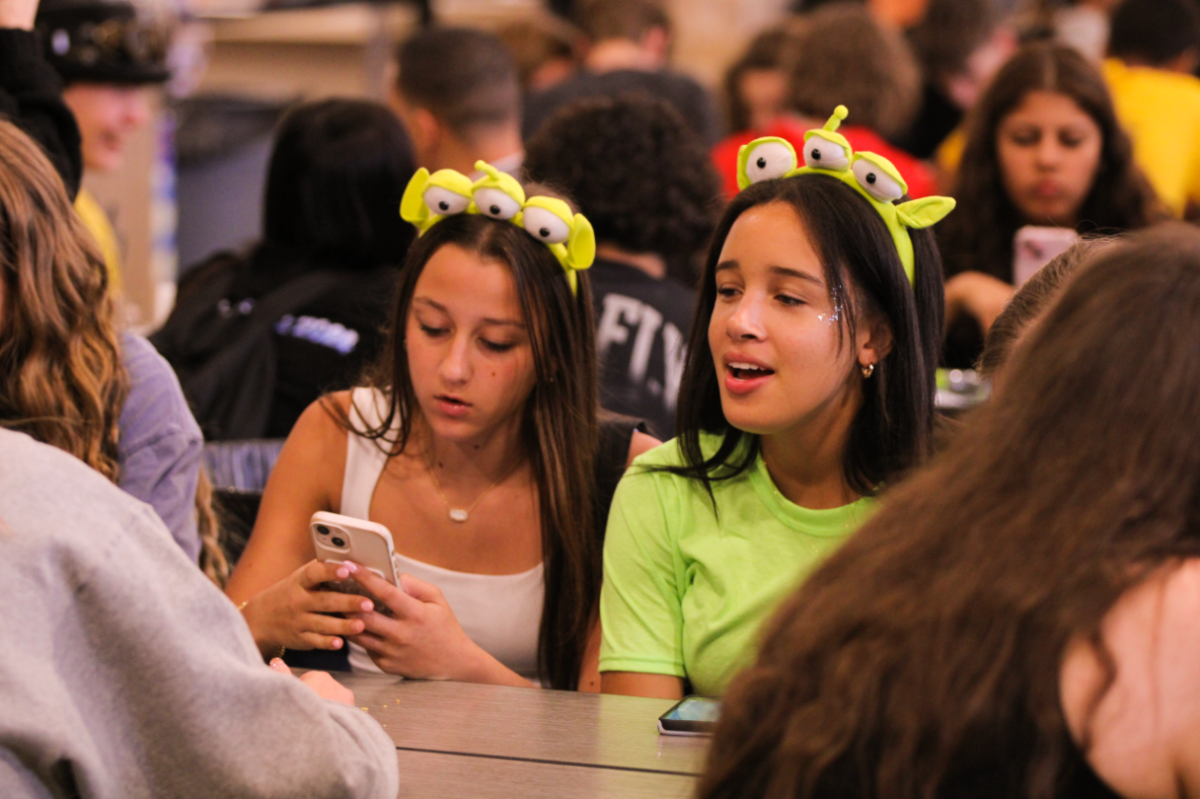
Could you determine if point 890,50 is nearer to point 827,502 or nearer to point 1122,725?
point 827,502

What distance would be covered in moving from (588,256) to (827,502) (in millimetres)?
580

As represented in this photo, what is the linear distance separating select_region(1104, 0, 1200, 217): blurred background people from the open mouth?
2727 millimetres

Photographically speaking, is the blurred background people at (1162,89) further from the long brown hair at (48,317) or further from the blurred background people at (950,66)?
the long brown hair at (48,317)

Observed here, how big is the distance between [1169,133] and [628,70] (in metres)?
1.88

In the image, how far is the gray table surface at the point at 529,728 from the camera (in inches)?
55.8

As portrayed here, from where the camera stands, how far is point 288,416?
9.86 feet

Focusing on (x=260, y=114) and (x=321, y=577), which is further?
(x=260, y=114)

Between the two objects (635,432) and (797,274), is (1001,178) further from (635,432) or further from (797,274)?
(797,274)

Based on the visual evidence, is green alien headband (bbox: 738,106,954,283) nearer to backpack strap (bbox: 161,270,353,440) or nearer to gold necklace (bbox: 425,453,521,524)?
gold necklace (bbox: 425,453,521,524)

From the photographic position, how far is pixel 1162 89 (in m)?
4.24

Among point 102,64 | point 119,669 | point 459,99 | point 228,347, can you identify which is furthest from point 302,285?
point 119,669

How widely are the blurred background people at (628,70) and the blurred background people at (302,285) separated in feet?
3.65

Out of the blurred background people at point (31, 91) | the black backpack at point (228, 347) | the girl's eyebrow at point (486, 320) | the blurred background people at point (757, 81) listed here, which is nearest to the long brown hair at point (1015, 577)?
the girl's eyebrow at point (486, 320)

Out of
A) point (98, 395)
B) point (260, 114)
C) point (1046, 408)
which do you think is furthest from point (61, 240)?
A: point (260, 114)
